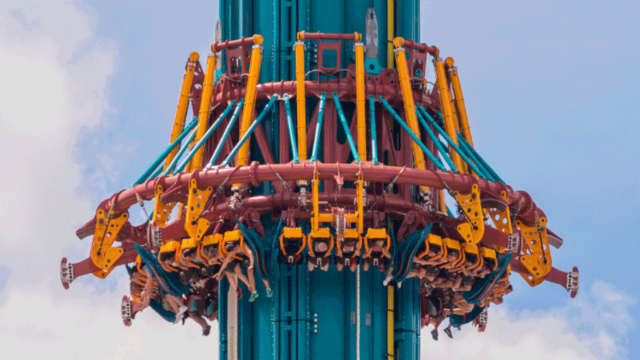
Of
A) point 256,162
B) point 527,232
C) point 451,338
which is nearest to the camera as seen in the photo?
point 256,162

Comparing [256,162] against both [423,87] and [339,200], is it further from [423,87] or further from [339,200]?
[423,87]

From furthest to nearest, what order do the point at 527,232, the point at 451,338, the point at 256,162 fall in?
the point at 451,338 → the point at 527,232 → the point at 256,162

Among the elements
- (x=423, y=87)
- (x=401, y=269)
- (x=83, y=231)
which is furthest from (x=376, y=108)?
(x=83, y=231)

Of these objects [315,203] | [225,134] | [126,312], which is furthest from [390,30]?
[126,312]

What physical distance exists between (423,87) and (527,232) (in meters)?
9.16

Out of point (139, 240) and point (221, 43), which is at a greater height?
point (221, 43)

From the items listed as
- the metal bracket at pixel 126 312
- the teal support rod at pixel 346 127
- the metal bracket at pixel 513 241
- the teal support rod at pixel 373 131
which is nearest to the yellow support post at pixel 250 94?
the teal support rod at pixel 346 127

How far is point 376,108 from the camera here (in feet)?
323

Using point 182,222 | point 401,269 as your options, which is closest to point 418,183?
point 401,269

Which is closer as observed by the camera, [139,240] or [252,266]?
[252,266]

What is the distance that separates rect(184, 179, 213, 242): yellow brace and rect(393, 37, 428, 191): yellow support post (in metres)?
10.7

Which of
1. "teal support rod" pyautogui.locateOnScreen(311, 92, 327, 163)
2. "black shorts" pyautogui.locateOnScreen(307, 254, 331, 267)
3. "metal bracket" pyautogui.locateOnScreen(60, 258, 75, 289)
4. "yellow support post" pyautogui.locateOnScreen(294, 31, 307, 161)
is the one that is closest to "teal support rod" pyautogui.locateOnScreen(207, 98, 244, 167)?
"yellow support post" pyautogui.locateOnScreen(294, 31, 307, 161)

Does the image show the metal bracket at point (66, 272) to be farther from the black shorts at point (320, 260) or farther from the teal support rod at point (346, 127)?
the teal support rod at point (346, 127)

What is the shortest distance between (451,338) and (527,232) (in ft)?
33.1
